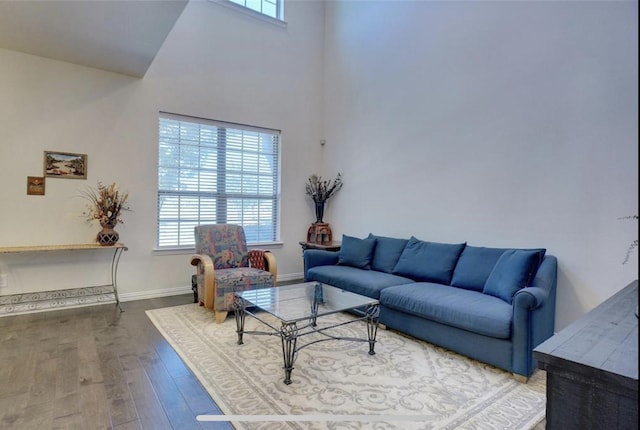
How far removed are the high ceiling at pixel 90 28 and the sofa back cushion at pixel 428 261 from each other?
10.4 feet

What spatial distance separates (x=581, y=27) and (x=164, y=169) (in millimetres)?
4642

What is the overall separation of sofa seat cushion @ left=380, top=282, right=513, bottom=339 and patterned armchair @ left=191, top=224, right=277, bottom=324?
1375mm

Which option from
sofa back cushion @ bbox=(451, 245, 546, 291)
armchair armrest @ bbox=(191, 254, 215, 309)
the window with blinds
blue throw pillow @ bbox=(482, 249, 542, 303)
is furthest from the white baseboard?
blue throw pillow @ bbox=(482, 249, 542, 303)

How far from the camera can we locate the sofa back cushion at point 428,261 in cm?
362

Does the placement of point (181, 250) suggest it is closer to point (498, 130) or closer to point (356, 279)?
point (356, 279)

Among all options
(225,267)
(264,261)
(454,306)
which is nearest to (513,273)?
(454,306)

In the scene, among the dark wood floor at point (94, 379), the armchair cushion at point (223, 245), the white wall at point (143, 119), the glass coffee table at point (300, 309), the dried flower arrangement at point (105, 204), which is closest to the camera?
the dark wood floor at point (94, 379)

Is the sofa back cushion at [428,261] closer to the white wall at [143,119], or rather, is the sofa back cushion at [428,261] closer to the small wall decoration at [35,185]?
the white wall at [143,119]

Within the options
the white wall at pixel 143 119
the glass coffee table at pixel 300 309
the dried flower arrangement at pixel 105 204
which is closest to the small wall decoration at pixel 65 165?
the white wall at pixel 143 119

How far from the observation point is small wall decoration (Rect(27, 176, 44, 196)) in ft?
12.5

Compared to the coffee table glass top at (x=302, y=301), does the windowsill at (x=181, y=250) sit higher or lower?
higher

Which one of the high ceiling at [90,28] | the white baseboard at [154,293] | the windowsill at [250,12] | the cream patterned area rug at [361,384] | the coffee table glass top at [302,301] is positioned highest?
the windowsill at [250,12]

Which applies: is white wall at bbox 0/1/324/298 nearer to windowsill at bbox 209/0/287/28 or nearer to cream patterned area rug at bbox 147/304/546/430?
windowsill at bbox 209/0/287/28

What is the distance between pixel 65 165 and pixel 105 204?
1.97ft
